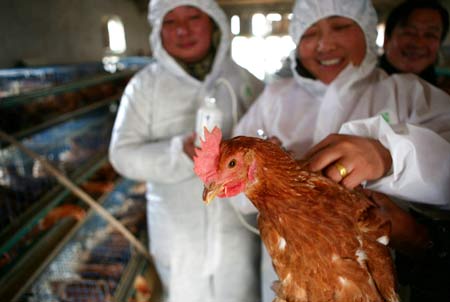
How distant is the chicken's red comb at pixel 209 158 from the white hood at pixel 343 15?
62 centimetres

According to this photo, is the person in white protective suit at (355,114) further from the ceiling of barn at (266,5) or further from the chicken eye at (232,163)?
the ceiling of barn at (266,5)

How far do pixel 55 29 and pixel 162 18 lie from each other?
400 centimetres

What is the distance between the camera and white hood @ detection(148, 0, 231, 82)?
1.48 meters

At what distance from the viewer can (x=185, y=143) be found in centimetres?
140

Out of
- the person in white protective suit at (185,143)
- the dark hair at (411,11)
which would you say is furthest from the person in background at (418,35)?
the person in white protective suit at (185,143)

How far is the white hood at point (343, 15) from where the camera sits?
1.05 m

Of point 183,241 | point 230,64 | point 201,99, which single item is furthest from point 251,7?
point 183,241

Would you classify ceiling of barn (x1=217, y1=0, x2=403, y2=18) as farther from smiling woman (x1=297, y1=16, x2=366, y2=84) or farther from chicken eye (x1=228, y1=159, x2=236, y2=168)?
chicken eye (x1=228, y1=159, x2=236, y2=168)

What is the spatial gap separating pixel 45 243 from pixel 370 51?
1.88 metres

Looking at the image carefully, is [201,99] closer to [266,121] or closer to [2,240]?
[266,121]

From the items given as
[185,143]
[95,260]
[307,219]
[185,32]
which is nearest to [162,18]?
[185,32]

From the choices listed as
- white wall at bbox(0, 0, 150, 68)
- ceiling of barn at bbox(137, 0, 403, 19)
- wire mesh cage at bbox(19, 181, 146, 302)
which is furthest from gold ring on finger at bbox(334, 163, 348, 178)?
white wall at bbox(0, 0, 150, 68)

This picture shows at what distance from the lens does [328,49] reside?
1.05m

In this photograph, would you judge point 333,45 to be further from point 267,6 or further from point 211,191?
point 267,6
